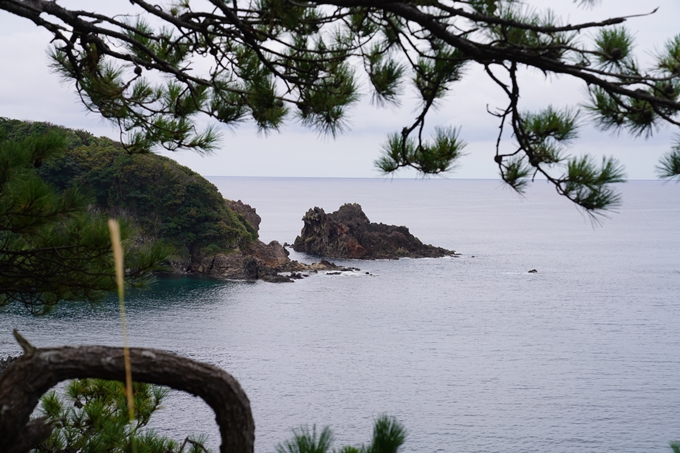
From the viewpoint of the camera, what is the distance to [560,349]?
128 ft

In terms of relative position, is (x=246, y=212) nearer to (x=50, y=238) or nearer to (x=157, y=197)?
(x=157, y=197)

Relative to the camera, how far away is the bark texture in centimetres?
200

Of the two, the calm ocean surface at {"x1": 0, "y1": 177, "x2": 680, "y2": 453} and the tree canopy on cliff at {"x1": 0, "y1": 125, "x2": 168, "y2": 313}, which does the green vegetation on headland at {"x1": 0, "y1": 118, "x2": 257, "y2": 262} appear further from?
the tree canopy on cliff at {"x1": 0, "y1": 125, "x2": 168, "y2": 313}

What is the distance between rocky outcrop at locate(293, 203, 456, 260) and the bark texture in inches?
2488

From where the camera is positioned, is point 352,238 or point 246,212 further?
point 352,238

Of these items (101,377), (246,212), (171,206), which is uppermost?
(246,212)

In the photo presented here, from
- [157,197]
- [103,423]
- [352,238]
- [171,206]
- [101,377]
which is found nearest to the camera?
[101,377]

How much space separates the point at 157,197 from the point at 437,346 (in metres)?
26.2

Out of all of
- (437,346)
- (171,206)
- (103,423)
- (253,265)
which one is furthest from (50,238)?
(253,265)

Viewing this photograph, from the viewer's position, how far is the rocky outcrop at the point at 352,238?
2608 inches

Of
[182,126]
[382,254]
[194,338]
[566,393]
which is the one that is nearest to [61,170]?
[194,338]

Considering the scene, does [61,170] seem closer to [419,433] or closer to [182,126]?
[419,433]

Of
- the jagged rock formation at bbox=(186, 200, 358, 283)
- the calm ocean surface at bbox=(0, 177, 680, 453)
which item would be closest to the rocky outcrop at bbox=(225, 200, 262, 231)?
Result: the jagged rock formation at bbox=(186, 200, 358, 283)

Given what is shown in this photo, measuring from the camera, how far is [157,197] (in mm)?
52406
